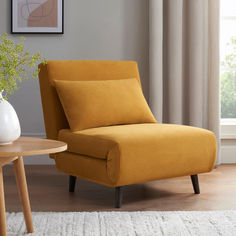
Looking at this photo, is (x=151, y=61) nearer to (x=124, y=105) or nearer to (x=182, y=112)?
(x=182, y=112)

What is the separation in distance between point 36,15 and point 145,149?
80.7 inches

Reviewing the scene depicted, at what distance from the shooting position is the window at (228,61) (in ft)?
15.2

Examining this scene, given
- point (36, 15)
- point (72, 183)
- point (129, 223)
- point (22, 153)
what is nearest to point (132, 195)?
point (72, 183)

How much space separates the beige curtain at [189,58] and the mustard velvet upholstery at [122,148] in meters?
1.04

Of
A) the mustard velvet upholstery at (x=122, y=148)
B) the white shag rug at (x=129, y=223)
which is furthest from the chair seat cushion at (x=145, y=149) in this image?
the white shag rug at (x=129, y=223)

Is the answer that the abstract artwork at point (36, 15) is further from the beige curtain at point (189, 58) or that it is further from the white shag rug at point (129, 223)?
the white shag rug at point (129, 223)

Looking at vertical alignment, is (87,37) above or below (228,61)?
above

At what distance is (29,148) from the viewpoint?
7.00ft

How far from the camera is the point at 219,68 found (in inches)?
172

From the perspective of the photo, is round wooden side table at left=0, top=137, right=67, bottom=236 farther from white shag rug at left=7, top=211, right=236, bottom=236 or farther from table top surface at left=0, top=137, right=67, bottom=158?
white shag rug at left=7, top=211, right=236, bottom=236

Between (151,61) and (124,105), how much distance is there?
1.09 m

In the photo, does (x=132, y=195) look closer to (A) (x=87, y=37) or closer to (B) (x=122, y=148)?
(B) (x=122, y=148)

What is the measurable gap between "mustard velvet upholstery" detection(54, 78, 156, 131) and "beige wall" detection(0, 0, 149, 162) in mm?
1093

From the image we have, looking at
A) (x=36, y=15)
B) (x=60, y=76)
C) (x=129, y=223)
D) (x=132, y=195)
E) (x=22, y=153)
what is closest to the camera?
(x=22, y=153)
